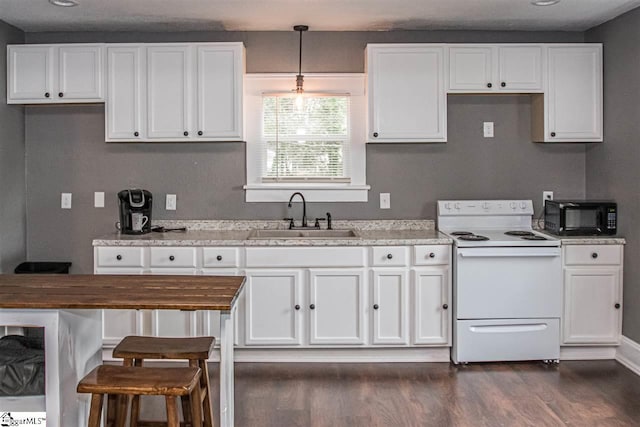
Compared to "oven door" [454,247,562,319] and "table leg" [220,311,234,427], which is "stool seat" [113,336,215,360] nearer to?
"table leg" [220,311,234,427]

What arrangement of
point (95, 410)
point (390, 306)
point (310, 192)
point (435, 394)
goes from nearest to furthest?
1. point (95, 410)
2. point (435, 394)
3. point (390, 306)
4. point (310, 192)

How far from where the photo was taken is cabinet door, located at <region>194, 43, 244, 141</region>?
4461 millimetres

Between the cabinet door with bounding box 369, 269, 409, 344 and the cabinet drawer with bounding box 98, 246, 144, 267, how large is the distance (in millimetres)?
1517

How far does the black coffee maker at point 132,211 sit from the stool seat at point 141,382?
214cm

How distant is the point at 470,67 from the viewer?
177 inches

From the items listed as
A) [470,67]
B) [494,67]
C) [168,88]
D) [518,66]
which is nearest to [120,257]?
[168,88]

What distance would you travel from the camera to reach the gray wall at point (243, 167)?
477 centimetres

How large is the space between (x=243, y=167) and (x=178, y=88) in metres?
0.73

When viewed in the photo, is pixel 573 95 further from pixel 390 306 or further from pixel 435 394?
pixel 435 394

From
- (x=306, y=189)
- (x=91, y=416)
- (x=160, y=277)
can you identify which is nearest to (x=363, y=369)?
(x=306, y=189)

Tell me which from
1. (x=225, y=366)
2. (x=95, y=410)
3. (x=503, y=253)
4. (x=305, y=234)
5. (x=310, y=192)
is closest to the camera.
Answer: (x=95, y=410)

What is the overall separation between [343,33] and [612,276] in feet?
8.10

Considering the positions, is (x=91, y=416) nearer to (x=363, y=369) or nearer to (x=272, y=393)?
(x=272, y=393)

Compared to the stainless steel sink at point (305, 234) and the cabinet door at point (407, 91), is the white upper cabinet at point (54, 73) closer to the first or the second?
the stainless steel sink at point (305, 234)
